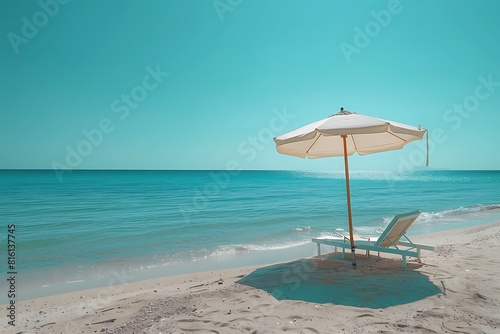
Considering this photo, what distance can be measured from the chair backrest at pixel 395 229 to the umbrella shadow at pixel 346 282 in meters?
0.41

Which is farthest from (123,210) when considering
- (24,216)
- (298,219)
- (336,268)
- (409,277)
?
(409,277)

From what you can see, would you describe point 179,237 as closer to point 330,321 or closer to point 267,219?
point 267,219

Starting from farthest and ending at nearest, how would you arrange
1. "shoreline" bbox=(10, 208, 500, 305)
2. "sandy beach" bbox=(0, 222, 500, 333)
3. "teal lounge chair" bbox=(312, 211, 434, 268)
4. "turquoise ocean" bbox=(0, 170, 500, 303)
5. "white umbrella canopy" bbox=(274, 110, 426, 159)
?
"turquoise ocean" bbox=(0, 170, 500, 303), "shoreline" bbox=(10, 208, 500, 305), "teal lounge chair" bbox=(312, 211, 434, 268), "white umbrella canopy" bbox=(274, 110, 426, 159), "sandy beach" bbox=(0, 222, 500, 333)

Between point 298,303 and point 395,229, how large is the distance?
256 centimetres

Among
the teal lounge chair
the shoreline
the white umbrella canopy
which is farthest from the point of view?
the shoreline

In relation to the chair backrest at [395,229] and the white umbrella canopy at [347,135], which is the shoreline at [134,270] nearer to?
the chair backrest at [395,229]

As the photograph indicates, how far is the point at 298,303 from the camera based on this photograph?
13.2ft

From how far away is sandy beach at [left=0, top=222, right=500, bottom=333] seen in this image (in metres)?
3.46

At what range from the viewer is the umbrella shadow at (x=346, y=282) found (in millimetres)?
4148

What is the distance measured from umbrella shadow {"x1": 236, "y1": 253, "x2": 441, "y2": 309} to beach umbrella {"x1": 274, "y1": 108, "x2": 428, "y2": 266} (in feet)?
1.73

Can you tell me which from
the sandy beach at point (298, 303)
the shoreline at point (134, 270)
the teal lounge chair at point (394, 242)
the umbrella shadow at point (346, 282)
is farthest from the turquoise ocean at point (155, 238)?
the teal lounge chair at point (394, 242)

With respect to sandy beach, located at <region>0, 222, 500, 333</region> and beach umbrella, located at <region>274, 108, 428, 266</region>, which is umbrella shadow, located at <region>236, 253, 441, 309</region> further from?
beach umbrella, located at <region>274, 108, 428, 266</region>

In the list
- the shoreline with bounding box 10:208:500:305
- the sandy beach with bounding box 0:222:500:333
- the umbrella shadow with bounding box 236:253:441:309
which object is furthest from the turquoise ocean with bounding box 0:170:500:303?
the umbrella shadow with bounding box 236:253:441:309

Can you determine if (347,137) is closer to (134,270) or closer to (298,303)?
(298,303)
